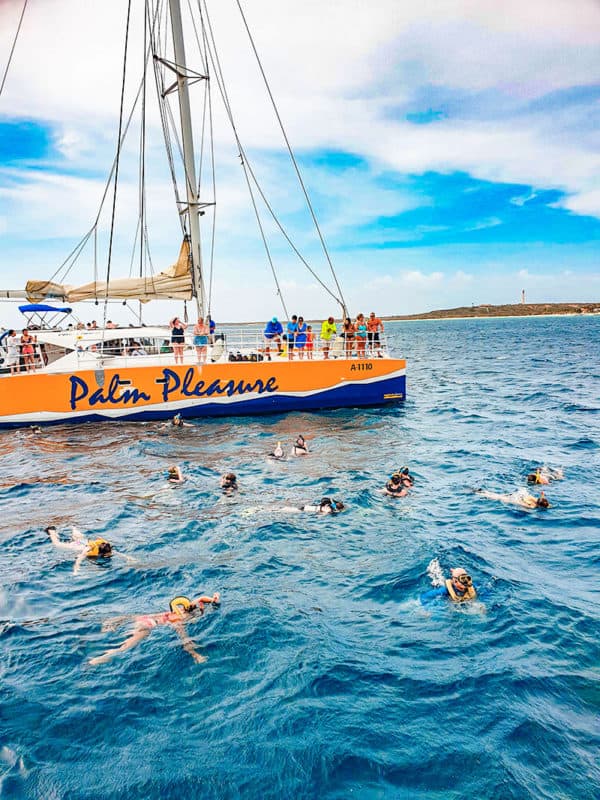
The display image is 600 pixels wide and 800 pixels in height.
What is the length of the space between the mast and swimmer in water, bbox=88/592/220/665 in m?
17.0

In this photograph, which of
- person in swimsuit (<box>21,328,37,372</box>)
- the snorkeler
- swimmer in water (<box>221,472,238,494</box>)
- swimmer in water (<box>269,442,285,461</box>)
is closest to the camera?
the snorkeler

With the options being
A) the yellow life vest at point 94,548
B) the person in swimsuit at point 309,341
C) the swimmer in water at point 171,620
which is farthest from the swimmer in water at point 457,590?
the person in swimsuit at point 309,341

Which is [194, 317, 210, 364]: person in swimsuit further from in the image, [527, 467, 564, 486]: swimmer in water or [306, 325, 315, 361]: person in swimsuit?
[527, 467, 564, 486]: swimmer in water

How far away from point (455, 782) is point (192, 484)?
10447mm

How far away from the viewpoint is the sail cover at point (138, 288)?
75.4 feet

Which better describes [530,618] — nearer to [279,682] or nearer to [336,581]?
[336,581]

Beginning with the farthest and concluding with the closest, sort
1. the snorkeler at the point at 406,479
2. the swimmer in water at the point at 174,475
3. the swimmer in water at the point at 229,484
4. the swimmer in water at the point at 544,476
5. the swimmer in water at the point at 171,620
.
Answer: the swimmer in water at the point at 174,475
the swimmer in water at the point at 544,476
the swimmer in water at the point at 229,484
the snorkeler at the point at 406,479
the swimmer in water at the point at 171,620

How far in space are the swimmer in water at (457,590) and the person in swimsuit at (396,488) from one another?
4.73 m

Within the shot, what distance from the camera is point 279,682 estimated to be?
22.7 feet

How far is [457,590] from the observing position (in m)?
8.66

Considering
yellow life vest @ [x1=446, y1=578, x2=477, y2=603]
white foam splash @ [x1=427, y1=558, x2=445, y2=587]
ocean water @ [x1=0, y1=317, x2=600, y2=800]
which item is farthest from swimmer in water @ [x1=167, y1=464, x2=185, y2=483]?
yellow life vest @ [x1=446, y1=578, x2=477, y2=603]

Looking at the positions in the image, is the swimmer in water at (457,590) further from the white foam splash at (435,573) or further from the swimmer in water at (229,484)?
the swimmer in water at (229,484)

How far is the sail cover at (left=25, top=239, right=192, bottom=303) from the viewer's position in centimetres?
2297

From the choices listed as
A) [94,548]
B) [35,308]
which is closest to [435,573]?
[94,548]
